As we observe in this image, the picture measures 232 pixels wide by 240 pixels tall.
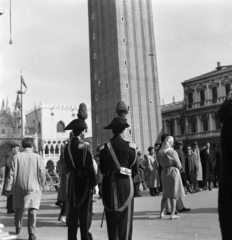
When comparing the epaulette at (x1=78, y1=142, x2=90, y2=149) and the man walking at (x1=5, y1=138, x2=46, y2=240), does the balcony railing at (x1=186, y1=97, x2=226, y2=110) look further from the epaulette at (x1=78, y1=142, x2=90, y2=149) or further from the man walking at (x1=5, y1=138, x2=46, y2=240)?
the epaulette at (x1=78, y1=142, x2=90, y2=149)

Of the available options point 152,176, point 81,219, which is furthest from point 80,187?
point 152,176

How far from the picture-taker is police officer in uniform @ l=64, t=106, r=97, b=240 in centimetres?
468

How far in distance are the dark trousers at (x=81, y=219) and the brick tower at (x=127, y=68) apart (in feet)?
99.2

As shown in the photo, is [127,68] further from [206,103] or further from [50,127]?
[50,127]

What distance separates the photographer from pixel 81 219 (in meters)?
4.69

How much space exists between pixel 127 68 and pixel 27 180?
1205 inches

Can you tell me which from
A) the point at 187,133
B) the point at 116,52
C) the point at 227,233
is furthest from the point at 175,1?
the point at 187,133

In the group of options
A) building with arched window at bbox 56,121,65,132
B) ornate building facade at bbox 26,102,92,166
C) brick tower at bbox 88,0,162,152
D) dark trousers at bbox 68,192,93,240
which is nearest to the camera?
dark trousers at bbox 68,192,93,240

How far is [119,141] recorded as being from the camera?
178 inches

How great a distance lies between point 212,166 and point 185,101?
28640 mm

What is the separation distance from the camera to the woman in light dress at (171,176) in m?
6.89

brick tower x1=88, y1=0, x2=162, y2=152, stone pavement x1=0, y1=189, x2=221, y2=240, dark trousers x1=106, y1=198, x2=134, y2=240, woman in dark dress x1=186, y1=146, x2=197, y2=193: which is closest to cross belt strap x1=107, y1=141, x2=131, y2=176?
dark trousers x1=106, y1=198, x2=134, y2=240

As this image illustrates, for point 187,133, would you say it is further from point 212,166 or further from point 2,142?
point 2,142

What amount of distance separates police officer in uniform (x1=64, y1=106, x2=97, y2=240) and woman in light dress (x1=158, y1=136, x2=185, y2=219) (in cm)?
247
